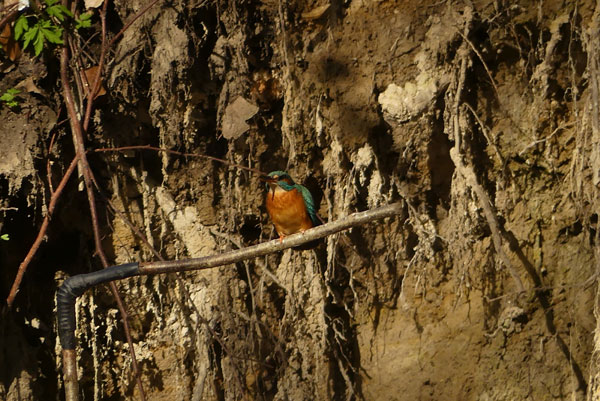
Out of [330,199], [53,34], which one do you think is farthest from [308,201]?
[53,34]

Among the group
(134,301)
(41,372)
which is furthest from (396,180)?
(41,372)

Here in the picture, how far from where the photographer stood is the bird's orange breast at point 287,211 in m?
3.77

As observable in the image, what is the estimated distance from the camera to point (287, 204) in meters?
3.78

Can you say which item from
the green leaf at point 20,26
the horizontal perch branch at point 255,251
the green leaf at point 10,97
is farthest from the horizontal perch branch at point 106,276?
the green leaf at point 20,26

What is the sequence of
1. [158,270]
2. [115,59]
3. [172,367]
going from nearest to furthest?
1. [158,270]
2. [115,59]
3. [172,367]

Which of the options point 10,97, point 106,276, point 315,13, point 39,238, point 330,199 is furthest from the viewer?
point 330,199

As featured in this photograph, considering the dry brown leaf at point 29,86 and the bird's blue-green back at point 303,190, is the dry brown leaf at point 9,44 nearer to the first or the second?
the dry brown leaf at point 29,86

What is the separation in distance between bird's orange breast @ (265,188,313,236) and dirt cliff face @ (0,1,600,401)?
0.27 m

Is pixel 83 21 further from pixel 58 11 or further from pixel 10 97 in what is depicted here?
pixel 10 97

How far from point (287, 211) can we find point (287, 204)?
0.13 ft

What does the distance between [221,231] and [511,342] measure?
1.87 metres

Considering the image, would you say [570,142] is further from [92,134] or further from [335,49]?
[92,134]

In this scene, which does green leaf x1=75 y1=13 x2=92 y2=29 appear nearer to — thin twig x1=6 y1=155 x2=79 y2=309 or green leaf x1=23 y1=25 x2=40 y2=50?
green leaf x1=23 y1=25 x2=40 y2=50

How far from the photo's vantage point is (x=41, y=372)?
3.95m
